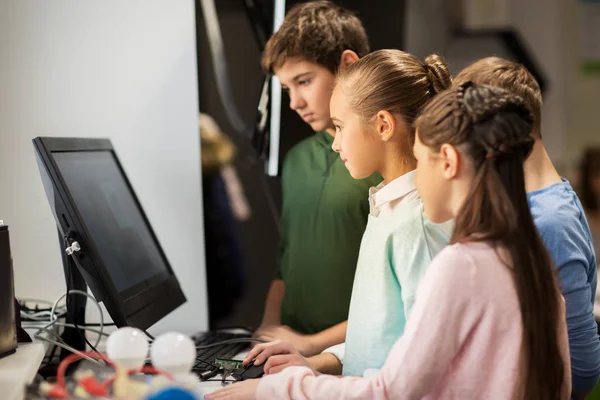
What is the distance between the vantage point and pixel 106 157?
1.70m

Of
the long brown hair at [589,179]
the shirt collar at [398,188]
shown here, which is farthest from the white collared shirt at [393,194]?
the long brown hair at [589,179]

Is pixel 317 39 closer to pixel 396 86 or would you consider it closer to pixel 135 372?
pixel 396 86

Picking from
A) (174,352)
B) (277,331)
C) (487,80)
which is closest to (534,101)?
(487,80)

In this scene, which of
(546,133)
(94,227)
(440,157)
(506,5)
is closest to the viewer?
(440,157)

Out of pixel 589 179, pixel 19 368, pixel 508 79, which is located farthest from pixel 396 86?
pixel 589 179

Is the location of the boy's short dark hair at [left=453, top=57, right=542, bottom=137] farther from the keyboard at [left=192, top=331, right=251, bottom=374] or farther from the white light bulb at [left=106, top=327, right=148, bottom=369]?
the white light bulb at [left=106, top=327, right=148, bottom=369]

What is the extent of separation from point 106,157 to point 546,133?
2.55 meters

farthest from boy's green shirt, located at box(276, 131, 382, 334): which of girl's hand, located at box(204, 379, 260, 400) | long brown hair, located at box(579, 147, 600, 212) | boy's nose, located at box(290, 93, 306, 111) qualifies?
long brown hair, located at box(579, 147, 600, 212)

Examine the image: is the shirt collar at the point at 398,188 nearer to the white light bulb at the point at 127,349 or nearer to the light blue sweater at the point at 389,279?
the light blue sweater at the point at 389,279

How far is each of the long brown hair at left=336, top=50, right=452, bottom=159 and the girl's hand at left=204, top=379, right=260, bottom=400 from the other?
481mm

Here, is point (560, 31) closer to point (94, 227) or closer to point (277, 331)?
point (277, 331)

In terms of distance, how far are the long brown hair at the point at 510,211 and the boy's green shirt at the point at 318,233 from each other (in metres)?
0.55

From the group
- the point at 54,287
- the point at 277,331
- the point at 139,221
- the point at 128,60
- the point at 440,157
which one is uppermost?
the point at 128,60

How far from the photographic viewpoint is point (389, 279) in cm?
126
